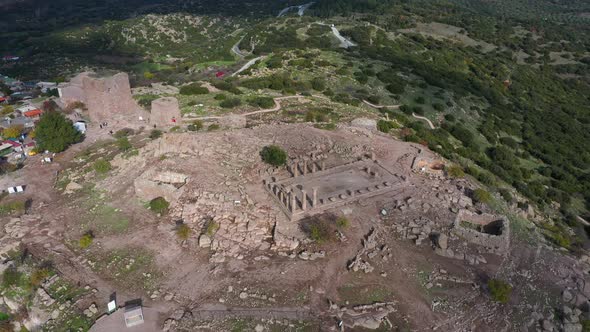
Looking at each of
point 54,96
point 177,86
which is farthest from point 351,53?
point 54,96

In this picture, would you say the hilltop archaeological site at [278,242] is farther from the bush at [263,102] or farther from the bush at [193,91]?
the bush at [193,91]

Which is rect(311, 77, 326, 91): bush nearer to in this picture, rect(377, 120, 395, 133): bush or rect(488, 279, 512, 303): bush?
rect(377, 120, 395, 133): bush

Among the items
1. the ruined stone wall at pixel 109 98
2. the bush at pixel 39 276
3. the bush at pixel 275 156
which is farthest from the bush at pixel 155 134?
the bush at pixel 39 276

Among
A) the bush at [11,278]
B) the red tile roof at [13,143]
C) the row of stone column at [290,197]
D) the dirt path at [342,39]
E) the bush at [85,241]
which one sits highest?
the row of stone column at [290,197]

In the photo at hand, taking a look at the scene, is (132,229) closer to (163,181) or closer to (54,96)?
(163,181)

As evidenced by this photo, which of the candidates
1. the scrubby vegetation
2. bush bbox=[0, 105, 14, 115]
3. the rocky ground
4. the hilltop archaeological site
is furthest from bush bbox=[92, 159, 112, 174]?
bush bbox=[0, 105, 14, 115]

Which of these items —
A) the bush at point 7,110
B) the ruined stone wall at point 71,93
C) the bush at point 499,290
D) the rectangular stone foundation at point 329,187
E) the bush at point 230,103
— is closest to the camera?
the bush at point 499,290

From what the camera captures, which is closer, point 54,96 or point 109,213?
point 109,213
